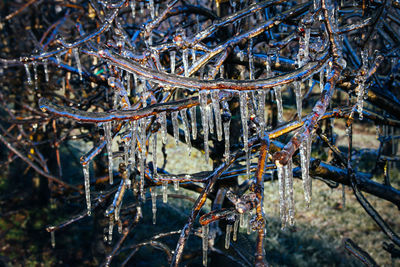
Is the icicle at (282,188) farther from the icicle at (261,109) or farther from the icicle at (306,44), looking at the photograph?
the icicle at (306,44)

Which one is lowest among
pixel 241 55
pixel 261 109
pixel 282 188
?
pixel 282 188

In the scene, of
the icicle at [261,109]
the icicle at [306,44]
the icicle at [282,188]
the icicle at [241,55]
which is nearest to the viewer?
the icicle at [282,188]

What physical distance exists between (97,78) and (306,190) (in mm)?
2518

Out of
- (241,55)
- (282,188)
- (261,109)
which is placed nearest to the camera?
(282,188)

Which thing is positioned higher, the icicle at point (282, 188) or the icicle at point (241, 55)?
the icicle at point (241, 55)

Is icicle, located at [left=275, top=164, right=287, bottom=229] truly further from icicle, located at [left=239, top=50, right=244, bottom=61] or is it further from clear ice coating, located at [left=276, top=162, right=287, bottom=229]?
icicle, located at [left=239, top=50, right=244, bottom=61]

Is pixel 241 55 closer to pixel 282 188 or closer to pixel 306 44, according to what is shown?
pixel 306 44

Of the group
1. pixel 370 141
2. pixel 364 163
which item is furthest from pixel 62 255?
pixel 370 141

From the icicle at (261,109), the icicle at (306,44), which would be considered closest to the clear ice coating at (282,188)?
the icicle at (261,109)

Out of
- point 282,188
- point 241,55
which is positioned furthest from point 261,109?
point 241,55

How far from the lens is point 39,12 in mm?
5758

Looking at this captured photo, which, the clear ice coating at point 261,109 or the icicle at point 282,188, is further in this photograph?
the clear ice coating at point 261,109

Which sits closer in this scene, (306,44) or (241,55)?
(306,44)

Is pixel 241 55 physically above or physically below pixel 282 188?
above
